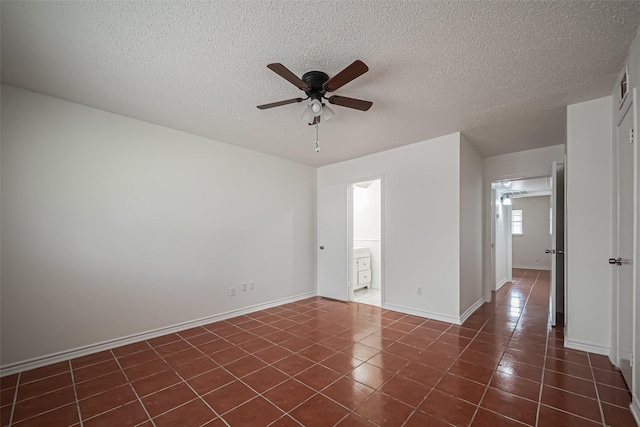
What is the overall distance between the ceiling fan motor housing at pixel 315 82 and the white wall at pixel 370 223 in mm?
3883

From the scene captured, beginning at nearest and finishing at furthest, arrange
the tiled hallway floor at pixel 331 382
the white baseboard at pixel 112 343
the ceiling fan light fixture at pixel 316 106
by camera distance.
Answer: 1. the tiled hallway floor at pixel 331 382
2. the ceiling fan light fixture at pixel 316 106
3. the white baseboard at pixel 112 343

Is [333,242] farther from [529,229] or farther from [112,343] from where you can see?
[529,229]

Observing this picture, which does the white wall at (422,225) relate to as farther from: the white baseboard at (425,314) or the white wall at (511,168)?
the white wall at (511,168)

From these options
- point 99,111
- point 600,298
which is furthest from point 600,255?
point 99,111

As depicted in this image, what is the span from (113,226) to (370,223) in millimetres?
4664

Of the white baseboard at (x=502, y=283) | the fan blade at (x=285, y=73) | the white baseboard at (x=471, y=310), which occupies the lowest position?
the white baseboard at (x=502, y=283)

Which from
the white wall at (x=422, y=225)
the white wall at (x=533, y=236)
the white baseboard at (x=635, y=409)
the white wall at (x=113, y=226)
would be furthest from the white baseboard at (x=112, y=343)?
the white wall at (x=533, y=236)

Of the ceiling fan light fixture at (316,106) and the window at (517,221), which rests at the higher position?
the ceiling fan light fixture at (316,106)

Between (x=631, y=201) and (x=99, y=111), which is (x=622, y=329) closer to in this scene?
(x=631, y=201)

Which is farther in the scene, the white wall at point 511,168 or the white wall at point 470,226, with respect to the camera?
the white wall at point 511,168

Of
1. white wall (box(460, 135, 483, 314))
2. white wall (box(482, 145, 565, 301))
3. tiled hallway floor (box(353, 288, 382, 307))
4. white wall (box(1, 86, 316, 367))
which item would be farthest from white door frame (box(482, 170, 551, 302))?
white wall (box(1, 86, 316, 367))

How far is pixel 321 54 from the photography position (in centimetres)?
199

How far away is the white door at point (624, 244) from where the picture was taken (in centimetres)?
207

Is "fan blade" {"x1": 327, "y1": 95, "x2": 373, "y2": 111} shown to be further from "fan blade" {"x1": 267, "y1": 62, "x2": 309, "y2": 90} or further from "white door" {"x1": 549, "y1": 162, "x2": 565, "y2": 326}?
"white door" {"x1": 549, "y1": 162, "x2": 565, "y2": 326}
